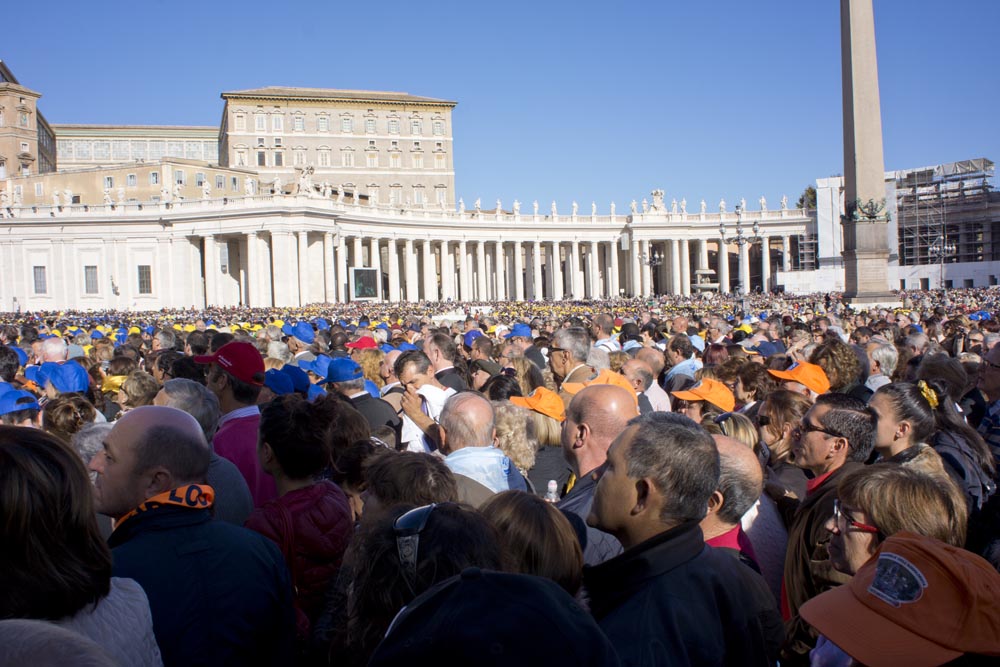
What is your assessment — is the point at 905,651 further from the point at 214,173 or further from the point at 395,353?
the point at 214,173

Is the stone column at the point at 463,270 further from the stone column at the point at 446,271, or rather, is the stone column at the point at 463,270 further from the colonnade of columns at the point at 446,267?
the stone column at the point at 446,271

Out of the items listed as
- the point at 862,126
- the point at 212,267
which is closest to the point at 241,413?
the point at 862,126

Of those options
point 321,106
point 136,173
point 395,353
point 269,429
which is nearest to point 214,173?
point 136,173

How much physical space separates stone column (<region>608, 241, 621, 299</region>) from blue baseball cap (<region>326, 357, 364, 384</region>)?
7534cm

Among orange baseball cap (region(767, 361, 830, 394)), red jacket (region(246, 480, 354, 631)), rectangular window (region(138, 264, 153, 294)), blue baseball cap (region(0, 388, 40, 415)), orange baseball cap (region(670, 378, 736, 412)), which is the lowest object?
red jacket (region(246, 480, 354, 631))

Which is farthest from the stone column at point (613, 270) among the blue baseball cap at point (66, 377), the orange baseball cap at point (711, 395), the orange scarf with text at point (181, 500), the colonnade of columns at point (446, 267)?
the orange scarf with text at point (181, 500)

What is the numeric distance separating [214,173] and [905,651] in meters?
80.9

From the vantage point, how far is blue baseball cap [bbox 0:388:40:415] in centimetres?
628

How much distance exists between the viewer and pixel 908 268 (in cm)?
6394

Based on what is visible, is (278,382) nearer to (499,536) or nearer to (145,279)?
(499,536)

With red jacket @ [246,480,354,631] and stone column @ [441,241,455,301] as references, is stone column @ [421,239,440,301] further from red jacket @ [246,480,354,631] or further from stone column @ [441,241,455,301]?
red jacket @ [246,480,354,631]

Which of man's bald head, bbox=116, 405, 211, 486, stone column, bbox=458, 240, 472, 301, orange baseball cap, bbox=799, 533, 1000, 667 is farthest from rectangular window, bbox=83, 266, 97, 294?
orange baseball cap, bbox=799, 533, 1000, 667

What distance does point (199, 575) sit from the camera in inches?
125

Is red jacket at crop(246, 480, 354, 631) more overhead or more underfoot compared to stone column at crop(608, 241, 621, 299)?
more underfoot
